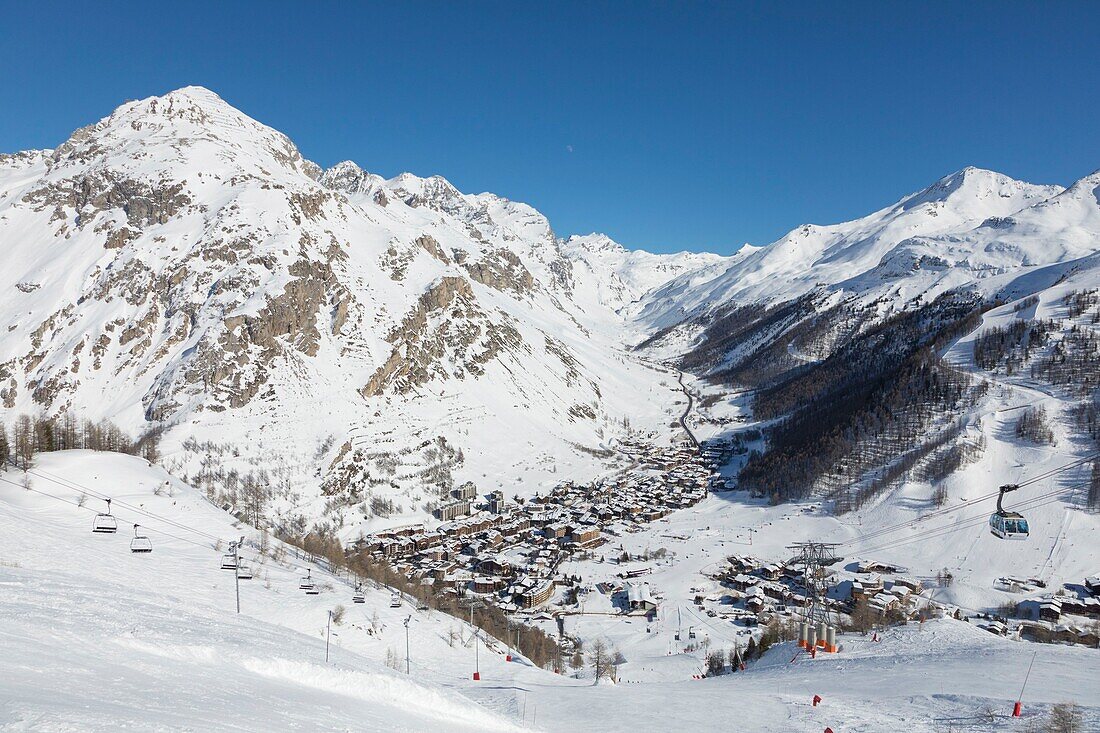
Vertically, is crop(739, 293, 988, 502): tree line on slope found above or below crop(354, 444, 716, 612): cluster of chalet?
above

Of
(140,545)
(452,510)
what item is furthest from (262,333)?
(140,545)

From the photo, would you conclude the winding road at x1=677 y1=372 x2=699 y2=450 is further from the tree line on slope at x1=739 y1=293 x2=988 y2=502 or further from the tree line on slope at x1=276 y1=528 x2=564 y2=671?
the tree line on slope at x1=276 y1=528 x2=564 y2=671

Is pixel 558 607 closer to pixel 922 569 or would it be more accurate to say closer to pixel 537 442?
pixel 922 569

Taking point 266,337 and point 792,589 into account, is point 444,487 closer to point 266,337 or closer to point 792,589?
point 266,337

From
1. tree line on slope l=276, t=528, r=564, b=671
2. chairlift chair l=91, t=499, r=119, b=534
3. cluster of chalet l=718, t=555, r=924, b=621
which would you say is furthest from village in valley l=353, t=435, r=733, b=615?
chairlift chair l=91, t=499, r=119, b=534

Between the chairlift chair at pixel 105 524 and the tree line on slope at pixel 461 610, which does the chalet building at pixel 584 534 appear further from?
the chairlift chair at pixel 105 524

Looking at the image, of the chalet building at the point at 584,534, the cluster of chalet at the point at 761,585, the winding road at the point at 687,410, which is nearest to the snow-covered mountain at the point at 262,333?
the winding road at the point at 687,410
